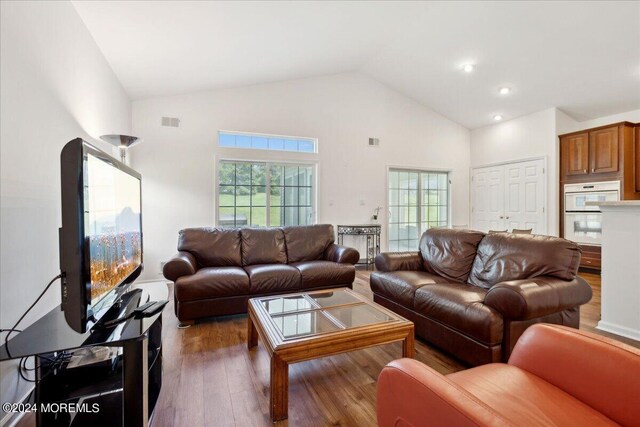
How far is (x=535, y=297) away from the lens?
1866 millimetres

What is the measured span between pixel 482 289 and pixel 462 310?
549 millimetres

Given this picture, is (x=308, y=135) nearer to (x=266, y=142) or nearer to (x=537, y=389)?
(x=266, y=142)

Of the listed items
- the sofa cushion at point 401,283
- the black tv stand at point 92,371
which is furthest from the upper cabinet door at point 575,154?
the black tv stand at point 92,371

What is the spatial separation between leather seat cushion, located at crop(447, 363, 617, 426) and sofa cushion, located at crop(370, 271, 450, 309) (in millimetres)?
1256

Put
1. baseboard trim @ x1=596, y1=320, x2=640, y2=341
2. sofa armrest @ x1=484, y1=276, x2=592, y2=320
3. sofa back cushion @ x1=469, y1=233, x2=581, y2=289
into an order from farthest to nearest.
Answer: baseboard trim @ x1=596, y1=320, x2=640, y2=341 → sofa back cushion @ x1=469, y1=233, x2=581, y2=289 → sofa armrest @ x1=484, y1=276, x2=592, y2=320

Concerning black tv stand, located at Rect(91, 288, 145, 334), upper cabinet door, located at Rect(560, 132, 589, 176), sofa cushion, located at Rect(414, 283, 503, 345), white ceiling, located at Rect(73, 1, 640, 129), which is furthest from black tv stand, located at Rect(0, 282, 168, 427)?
upper cabinet door, located at Rect(560, 132, 589, 176)

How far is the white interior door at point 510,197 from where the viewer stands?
5395mm

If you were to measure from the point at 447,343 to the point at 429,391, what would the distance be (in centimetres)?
150

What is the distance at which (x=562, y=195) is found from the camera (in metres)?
5.15

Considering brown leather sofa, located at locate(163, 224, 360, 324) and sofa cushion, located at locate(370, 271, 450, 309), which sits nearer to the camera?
sofa cushion, located at locate(370, 271, 450, 309)

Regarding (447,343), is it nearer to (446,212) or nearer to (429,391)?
(429,391)

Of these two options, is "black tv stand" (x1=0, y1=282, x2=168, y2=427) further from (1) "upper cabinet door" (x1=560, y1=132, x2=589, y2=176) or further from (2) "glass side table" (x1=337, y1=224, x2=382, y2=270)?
(1) "upper cabinet door" (x1=560, y1=132, x2=589, y2=176)

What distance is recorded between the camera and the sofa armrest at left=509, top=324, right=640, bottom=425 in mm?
974

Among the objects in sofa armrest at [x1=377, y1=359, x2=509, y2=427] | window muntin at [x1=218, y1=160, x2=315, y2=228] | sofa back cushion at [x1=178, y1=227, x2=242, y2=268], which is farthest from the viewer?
window muntin at [x1=218, y1=160, x2=315, y2=228]
